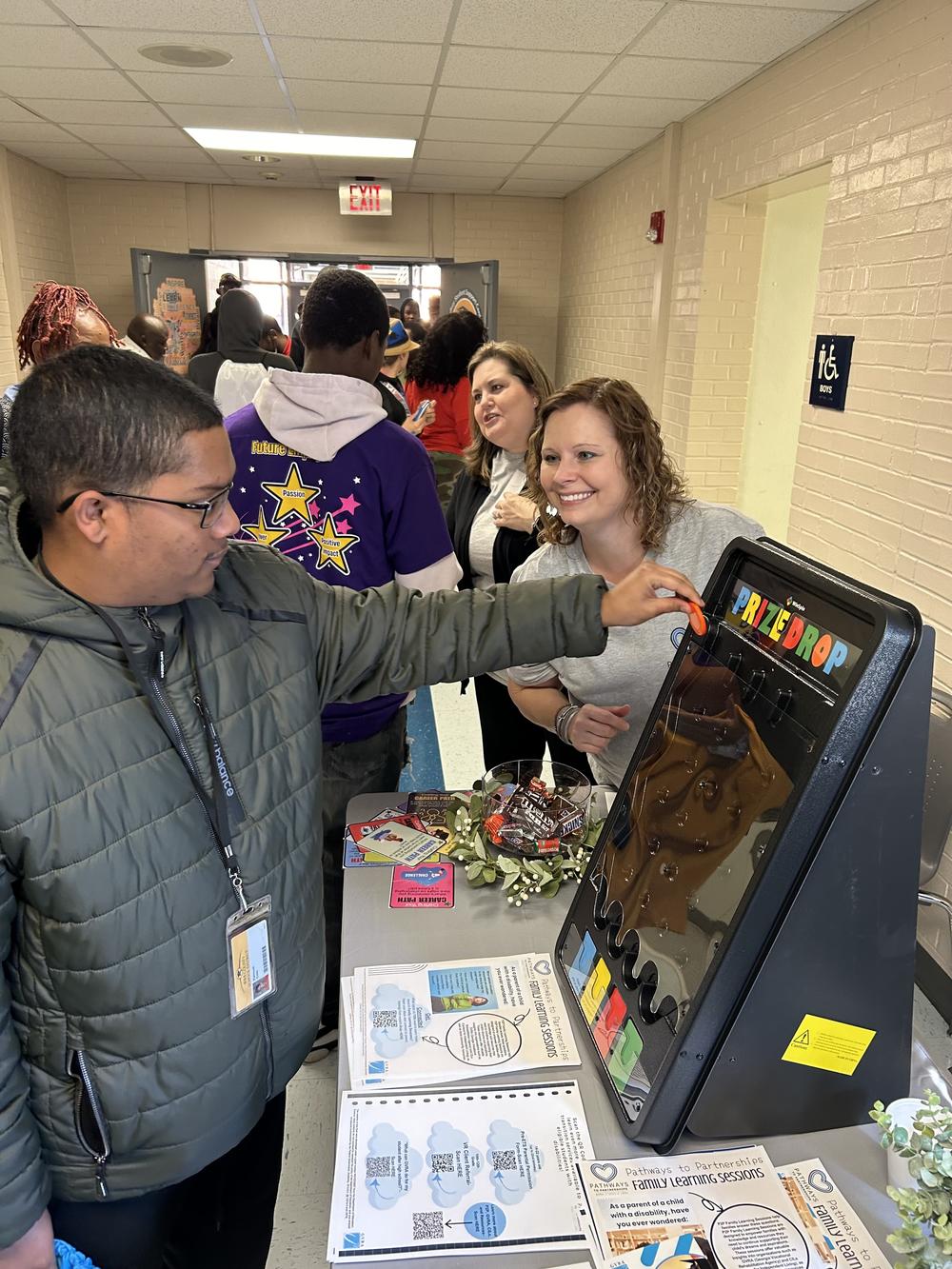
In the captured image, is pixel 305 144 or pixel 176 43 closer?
pixel 176 43

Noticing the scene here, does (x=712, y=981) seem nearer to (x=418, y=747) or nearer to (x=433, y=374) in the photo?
(x=418, y=747)

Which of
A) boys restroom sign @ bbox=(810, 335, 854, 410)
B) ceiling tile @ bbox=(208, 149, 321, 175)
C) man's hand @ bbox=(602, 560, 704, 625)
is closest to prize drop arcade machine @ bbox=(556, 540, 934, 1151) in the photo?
man's hand @ bbox=(602, 560, 704, 625)

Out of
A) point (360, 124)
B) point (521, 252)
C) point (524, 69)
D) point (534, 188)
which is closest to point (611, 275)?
point (534, 188)

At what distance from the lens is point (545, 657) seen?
4.30 feet

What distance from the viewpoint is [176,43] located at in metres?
3.72

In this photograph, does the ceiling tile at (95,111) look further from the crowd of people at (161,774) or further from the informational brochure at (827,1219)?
the informational brochure at (827,1219)

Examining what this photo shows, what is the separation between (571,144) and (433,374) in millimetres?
2814

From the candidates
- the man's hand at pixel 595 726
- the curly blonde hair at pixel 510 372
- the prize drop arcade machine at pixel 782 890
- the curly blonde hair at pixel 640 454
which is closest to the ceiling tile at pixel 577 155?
the curly blonde hair at pixel 510 372

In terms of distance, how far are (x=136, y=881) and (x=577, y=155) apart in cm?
614

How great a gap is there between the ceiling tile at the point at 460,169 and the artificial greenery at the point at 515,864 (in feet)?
19.6

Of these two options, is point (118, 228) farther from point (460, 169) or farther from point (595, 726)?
point (595, 726)

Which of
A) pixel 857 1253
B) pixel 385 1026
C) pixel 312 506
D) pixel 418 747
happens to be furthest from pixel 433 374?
pixel 857 1253

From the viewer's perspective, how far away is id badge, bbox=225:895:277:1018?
1.04 metres

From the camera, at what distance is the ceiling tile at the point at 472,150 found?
5625mm
